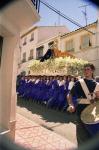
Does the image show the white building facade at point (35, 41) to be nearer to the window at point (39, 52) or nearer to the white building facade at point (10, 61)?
the window at point (39, 52)

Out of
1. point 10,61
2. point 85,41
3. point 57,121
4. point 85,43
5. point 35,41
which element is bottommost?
point 57,121

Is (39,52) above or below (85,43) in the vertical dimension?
above

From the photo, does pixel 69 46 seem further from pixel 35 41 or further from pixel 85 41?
pixel 35 41

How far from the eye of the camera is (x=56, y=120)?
29.7 ft

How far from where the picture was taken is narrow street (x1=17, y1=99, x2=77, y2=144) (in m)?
7.30

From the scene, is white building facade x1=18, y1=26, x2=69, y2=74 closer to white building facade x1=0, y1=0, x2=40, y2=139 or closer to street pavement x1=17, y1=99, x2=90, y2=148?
street pavement x1=17, y1=99, x2=90, y2=148

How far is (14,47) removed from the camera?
6.47 m

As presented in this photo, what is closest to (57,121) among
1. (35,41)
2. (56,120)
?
(56,120)

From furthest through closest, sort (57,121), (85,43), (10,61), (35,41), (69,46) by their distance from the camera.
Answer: (35,41)
(69,46)
(85,43)
(57,121)
(10,61)

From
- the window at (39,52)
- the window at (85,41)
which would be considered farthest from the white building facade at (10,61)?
the window at (39,52)

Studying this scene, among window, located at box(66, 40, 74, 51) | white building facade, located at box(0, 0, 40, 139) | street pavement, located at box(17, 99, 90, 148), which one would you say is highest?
window, located at box(66, 40, 74, 51)

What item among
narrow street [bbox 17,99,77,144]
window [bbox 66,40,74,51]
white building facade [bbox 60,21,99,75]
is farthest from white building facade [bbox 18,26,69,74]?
narrow street [bbox 17,99,77,144]

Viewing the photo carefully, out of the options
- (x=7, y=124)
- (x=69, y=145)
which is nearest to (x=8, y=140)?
(x=7, y=124)

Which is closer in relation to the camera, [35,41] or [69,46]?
[69,46]
